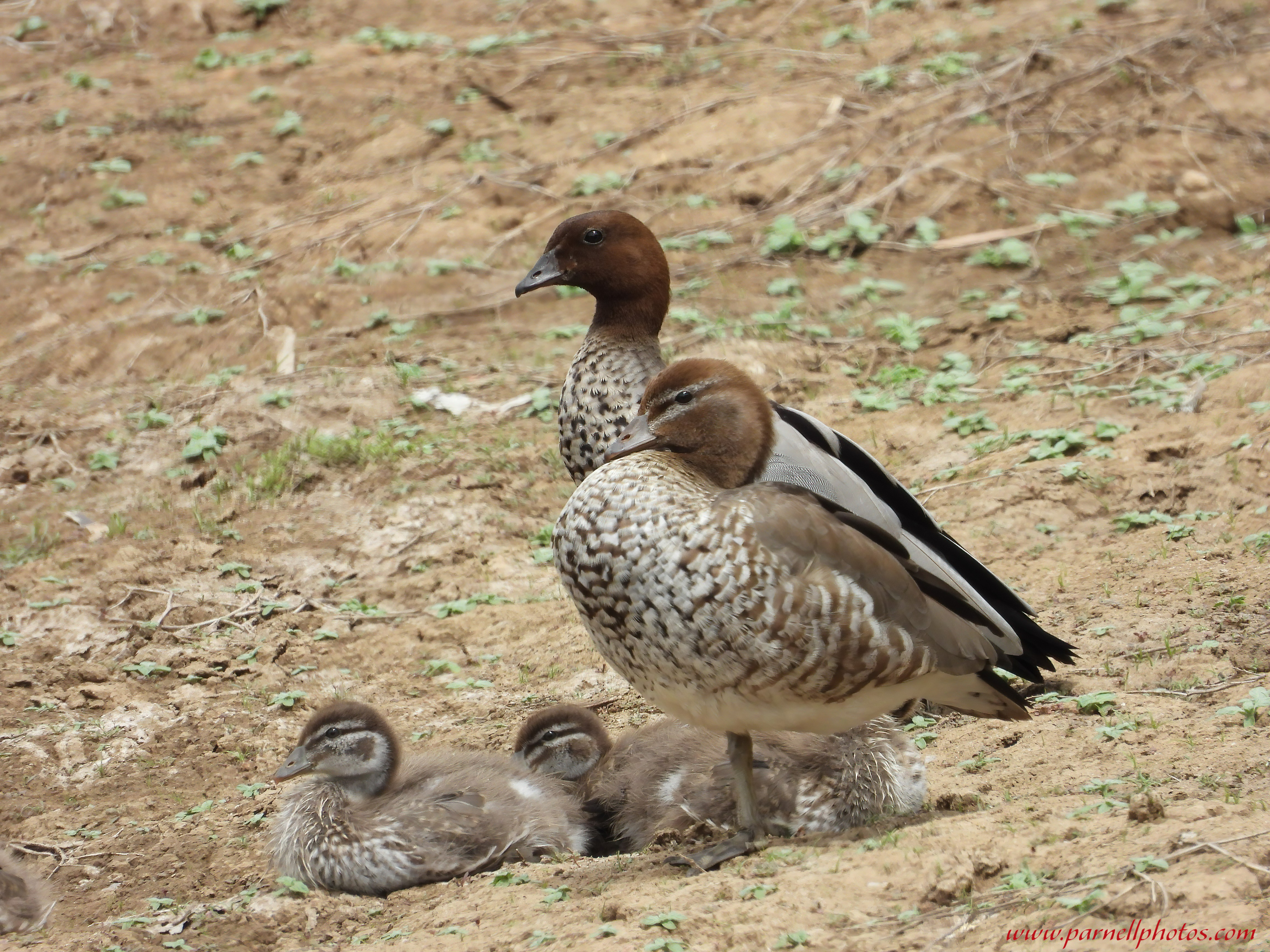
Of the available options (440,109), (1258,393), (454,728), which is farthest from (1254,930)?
(440,109)

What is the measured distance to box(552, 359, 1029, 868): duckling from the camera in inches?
151

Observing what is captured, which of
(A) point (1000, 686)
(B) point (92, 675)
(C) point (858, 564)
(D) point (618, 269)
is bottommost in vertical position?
(B) point (92, 675)

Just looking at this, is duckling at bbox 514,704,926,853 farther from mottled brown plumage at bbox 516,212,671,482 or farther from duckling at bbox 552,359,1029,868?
mottled brown plumage at bbox 516,212,671,482

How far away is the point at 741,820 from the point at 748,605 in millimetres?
793

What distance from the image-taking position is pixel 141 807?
5043 millimetres

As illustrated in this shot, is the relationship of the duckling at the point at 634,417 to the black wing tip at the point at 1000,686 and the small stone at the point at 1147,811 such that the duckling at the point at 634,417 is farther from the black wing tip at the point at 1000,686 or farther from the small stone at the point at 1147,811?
the small stone at the point at 1147,811

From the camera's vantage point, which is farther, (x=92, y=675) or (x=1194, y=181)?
(x=1194, y=181)

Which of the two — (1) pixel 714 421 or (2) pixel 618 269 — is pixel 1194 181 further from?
(1) pixel 714 421

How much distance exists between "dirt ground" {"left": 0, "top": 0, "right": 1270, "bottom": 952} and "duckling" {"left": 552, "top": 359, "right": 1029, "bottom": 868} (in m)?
0.42


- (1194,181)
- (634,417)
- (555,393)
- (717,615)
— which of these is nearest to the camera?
(717,615)

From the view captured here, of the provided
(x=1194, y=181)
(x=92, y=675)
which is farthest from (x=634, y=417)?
(x=1194, y=181)

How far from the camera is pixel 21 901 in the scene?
434 centimetres

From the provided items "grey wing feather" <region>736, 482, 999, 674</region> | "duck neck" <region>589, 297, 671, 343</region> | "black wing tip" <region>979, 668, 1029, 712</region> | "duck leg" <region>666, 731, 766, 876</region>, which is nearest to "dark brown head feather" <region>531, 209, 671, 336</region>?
"duck neck" <region>589, 297, 671, 343</region>

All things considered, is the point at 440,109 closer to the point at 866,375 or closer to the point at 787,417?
the point at 866,375
